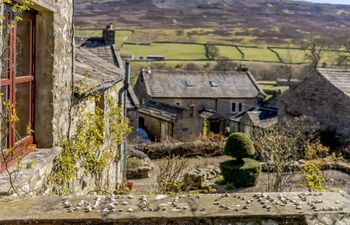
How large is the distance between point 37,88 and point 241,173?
1181 cm

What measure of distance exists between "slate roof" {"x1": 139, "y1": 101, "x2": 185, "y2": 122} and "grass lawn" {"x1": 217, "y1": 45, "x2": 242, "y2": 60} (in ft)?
105

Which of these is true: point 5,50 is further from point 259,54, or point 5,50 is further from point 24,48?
point 259,54

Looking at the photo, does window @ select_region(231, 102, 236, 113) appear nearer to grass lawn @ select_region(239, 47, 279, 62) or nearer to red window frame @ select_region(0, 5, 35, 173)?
grass lawn @ select_region(239, 47, 279, 62)

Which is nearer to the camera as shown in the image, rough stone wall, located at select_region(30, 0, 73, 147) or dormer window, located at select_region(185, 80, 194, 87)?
rough stone wall, located at select_region(30, 0, 73, 147)

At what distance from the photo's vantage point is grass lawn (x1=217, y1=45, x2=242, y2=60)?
2437 inches

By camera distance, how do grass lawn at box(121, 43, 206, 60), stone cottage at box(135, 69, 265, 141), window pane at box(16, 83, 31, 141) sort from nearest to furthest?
window pane at box(16, 83, 31, 141) < stone cottage at box(135, 69, 265, 141) < grass lawn at box(121, 43, 206, 60)

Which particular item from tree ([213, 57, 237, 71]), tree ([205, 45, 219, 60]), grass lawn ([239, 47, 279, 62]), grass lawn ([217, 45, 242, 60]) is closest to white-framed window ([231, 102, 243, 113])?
tree ([213, 57, 237, 71])

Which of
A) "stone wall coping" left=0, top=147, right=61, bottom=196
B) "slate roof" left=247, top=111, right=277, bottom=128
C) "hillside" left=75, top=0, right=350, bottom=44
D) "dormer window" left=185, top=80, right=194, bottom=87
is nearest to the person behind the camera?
"stone wall coping" left=0, top=147, right=61, bottom=196

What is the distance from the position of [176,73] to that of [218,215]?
33.6 meters

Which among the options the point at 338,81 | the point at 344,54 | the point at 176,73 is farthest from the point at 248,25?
the point at 338,81

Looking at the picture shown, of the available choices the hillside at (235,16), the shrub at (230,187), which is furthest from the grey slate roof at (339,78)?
the hillside at (235,16)

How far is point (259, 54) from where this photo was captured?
65.4m

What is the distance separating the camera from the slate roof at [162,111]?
2702cm

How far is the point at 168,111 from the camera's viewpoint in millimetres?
28922
